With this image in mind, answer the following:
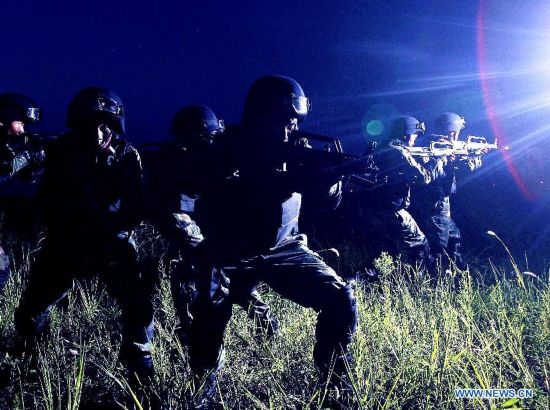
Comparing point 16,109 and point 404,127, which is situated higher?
point 404,127

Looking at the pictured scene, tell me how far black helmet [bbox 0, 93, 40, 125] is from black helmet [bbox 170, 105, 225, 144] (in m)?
1.68

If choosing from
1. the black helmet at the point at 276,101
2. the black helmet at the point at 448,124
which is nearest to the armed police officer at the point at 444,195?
the black helmet at the point at 448,124

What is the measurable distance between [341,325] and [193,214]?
5.39 feet

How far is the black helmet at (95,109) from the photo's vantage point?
3.30 meters

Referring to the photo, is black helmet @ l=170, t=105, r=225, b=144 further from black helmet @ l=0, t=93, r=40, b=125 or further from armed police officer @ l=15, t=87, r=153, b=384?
armed police officer @ l=15, t=87, r=153, b=384

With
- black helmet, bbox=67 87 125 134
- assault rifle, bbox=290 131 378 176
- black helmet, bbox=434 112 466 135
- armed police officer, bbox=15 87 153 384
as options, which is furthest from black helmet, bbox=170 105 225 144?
black helmet, bbox=434 112 466 135

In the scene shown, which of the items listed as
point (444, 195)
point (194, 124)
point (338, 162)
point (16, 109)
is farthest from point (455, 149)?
point (16, 109)

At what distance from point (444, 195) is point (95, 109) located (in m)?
5.36

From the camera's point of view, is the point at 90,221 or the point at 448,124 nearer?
the point at 90,221

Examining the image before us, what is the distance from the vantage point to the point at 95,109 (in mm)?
3305

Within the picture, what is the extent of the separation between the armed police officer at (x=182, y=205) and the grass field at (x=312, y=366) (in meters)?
0.30

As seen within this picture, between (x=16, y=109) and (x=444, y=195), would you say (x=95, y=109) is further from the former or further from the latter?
(x=444, y=195)

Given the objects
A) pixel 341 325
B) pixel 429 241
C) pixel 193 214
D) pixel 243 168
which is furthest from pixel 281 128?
pixel 429 241

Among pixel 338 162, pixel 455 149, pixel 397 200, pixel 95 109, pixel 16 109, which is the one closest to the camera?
pixel 338 162
